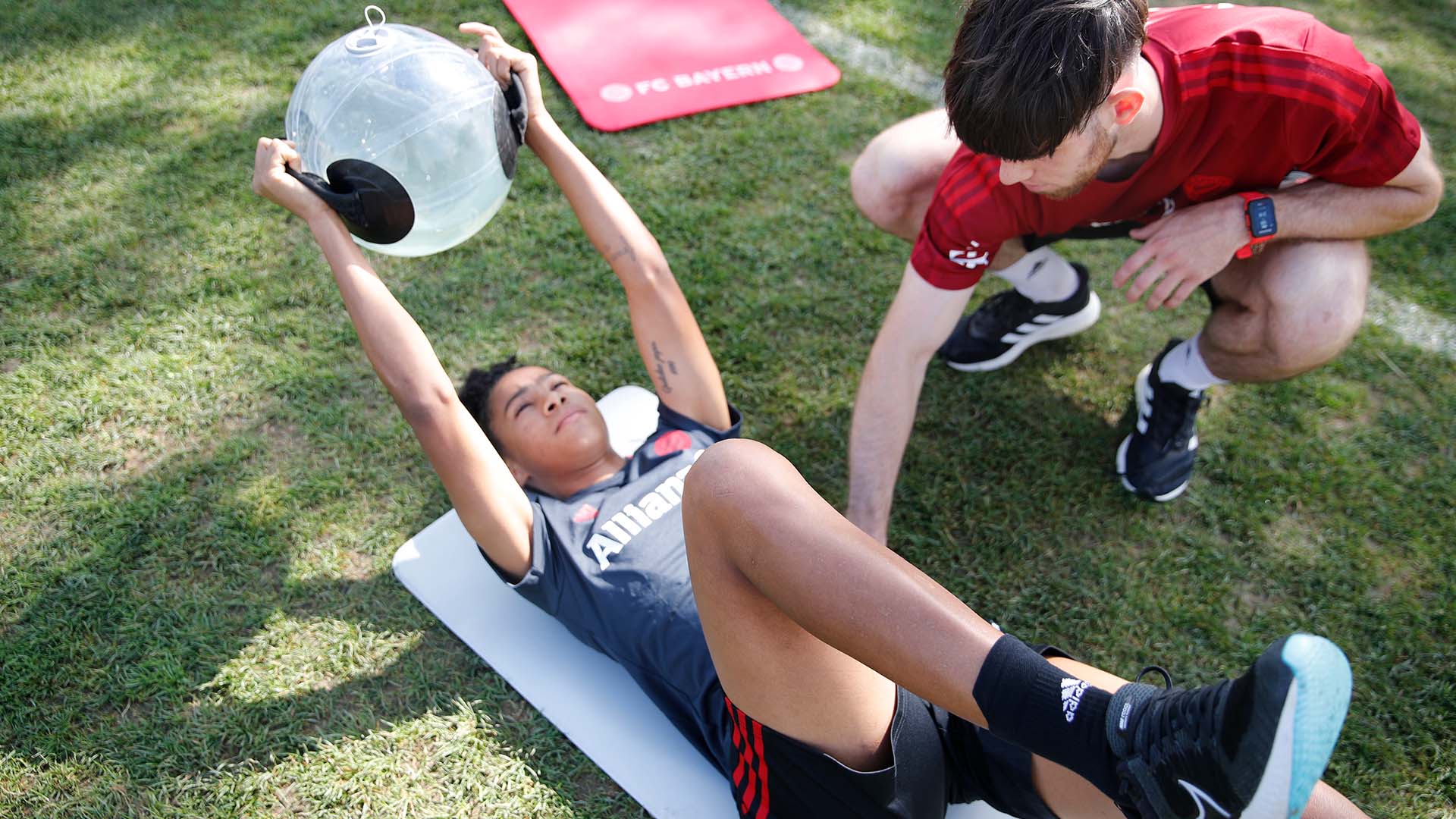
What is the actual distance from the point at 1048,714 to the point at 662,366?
53.2 inches

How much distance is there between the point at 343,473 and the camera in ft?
8.85

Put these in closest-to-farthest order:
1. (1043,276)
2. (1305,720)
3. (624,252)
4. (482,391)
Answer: (1305,720) → (624,252) → (482,391) → (1043,276)

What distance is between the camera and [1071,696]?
1.40 meters

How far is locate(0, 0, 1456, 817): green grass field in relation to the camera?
2168 mm

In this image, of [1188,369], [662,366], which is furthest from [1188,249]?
[662,366]

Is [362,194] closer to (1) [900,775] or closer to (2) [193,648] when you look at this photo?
(2) [193,648]

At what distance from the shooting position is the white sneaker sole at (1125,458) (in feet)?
8.76

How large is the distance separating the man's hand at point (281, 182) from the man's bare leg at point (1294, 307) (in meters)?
2.32

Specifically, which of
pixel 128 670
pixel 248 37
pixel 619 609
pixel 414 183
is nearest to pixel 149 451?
pixel 128 670

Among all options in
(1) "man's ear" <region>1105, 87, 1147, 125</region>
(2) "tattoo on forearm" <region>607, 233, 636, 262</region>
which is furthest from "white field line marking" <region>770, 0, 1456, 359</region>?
(2) "tattoo on forearm" <region>607, 233, 636, 262</region>

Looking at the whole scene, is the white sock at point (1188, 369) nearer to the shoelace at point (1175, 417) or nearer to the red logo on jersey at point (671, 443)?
the shoelace at point (1175, 417)

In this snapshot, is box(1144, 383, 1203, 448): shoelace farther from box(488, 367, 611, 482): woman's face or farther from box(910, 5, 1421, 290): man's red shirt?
box(488, 367, 611, 482): woman's face

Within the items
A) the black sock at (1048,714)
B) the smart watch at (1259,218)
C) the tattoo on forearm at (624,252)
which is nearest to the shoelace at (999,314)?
the smart watch at (1259,218)

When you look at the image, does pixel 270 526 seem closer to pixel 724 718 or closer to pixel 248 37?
pixel 724 718
